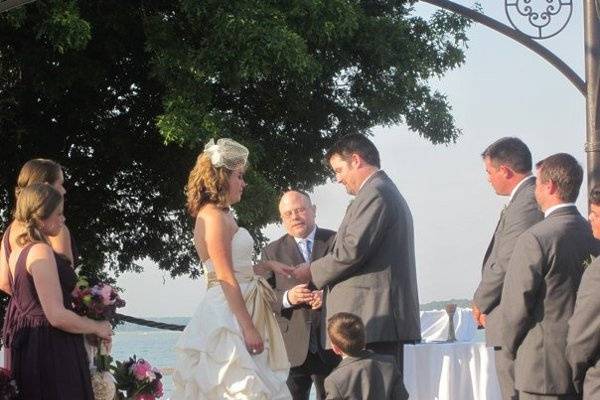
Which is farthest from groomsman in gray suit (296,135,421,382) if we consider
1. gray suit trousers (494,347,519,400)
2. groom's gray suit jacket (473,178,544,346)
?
gray suit trousers (494,347,519,400)

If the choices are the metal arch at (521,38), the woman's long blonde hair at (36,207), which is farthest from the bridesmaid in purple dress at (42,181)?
the metal arch at (521,38)

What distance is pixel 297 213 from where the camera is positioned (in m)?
9.84

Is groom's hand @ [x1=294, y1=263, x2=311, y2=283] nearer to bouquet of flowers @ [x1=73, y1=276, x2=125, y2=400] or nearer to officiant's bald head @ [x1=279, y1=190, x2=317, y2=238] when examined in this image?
officiant's bald head @ [x1=279, y1=190, x2=317, y2=238]

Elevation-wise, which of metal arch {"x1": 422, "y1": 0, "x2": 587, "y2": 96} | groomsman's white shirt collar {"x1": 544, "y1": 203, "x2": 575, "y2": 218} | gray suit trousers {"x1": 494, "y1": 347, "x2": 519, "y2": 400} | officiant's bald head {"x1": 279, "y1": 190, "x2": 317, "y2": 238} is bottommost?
gray suit trousers {"x1": 494, "y1": 347, "x2": 519, "y2": 400}

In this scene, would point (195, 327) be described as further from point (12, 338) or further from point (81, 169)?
point (81, 169)

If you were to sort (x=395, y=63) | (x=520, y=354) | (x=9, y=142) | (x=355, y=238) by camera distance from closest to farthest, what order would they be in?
(x=520, y=354)
(x=355, y=238)
(x=9, y=142)
(x=395, y=63)

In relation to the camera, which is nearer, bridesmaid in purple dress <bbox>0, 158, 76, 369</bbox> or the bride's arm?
bridesmaid in purple dress <bbox>0, 158, 76, 369</bbox>

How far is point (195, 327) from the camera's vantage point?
7.81 meters

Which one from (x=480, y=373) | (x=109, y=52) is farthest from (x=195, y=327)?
(x=109, y=52)

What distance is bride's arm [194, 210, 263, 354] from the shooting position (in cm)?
757

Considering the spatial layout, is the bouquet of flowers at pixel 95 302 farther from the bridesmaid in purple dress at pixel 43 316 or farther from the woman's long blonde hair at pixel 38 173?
the woman's long blonde hair at pixel 38 173

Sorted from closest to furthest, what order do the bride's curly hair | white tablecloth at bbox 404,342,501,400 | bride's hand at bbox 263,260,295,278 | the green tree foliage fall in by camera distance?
the bride's curly hair → bride's hand at bbox 263,260,295,278 → white tablecloth at bbox 404,342,501,400 → the green tree foliage

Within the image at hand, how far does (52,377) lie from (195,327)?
1.11 metres

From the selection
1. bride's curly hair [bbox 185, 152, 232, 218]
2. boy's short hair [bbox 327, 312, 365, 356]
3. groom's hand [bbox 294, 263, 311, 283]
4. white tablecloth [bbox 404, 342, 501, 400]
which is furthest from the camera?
white tablecloth [bbox 404, 342, 501, 400]
